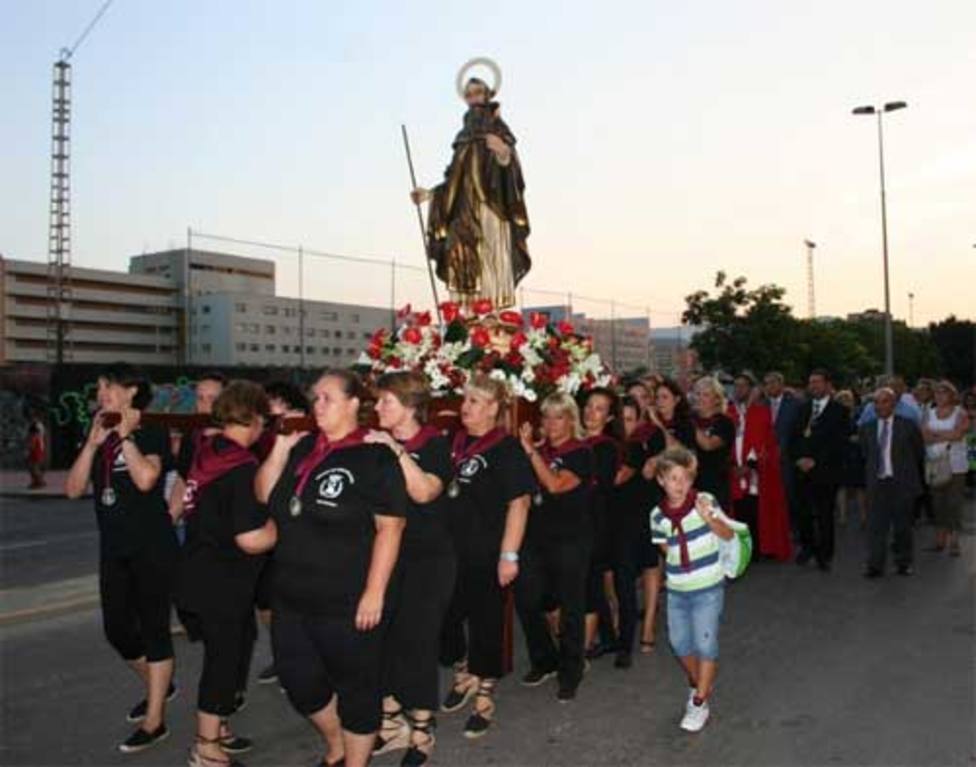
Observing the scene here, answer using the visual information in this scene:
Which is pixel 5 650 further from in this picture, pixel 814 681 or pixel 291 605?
pixel 814 681

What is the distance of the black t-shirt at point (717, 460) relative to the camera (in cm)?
873

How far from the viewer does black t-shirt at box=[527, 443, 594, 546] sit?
6078 mm

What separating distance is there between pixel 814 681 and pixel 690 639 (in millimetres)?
1187

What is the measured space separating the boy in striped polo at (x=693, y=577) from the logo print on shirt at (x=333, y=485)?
2171 mm

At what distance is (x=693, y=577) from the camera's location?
18.1ft

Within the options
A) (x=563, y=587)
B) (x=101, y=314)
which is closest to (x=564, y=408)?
(x=563, y=587)

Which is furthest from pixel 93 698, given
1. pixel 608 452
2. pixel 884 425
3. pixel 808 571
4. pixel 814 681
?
pixel 884 425

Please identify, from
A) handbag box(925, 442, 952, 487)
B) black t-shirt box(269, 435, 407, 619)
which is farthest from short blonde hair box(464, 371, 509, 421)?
handbag box(925, 442, 952, 487)

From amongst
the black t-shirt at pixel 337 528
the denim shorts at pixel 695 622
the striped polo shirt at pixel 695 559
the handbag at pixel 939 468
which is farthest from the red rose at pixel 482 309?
the handbag at pixel 939 468

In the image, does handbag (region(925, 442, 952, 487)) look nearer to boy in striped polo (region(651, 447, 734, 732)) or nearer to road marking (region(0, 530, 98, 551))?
boy in striped polo (region(651, 447, 734, 732))

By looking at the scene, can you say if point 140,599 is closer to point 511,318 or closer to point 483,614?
point 483,614

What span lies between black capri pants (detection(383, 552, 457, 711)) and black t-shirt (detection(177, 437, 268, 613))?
723 millimetres

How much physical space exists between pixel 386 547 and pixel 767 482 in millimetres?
7488

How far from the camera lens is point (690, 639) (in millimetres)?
5594
